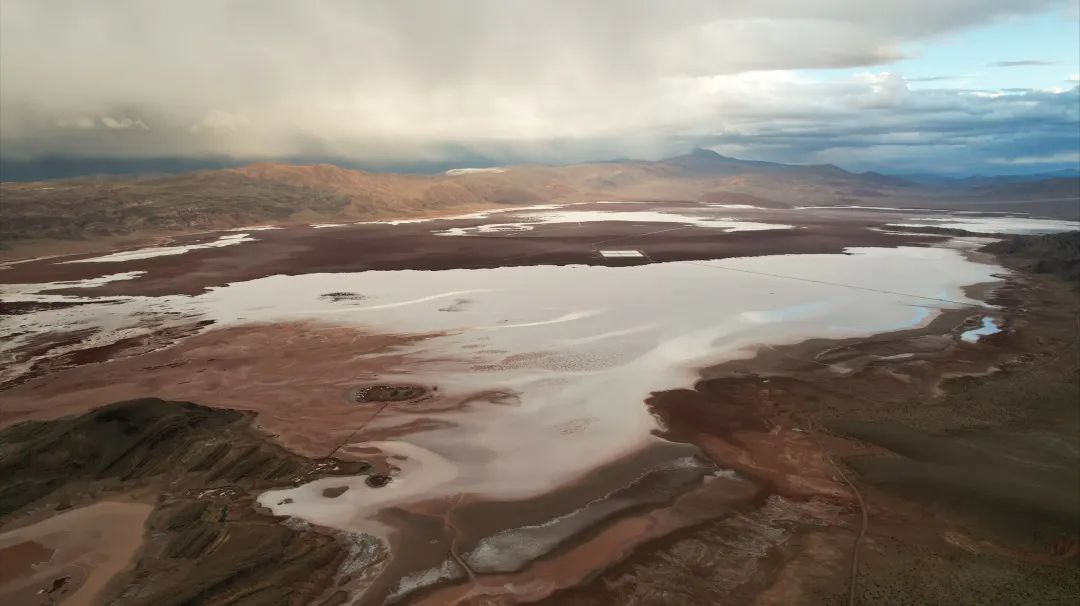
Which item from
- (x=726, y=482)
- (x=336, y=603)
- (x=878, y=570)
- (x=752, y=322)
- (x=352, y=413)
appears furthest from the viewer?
(x=752, y=322)

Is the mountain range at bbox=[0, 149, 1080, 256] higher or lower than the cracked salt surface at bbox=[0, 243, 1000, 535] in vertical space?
higher

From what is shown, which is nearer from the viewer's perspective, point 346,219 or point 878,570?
point 878,570

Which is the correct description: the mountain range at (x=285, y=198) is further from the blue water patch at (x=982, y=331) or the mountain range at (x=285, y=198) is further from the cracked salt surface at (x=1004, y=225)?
the blue water patch at (x=982, y=331)

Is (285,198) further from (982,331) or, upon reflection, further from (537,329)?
(982,331)

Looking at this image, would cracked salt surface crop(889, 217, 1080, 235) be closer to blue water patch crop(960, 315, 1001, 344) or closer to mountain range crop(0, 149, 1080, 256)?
mountain range crop(0, 149, 1080, 256)

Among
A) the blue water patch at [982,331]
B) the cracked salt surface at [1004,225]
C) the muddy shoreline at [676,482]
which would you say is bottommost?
the muddy shoreline at [676,482]

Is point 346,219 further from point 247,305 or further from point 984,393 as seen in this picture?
point 984,393

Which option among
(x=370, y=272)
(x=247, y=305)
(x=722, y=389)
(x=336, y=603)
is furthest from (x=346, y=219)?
(x=336, y=603)

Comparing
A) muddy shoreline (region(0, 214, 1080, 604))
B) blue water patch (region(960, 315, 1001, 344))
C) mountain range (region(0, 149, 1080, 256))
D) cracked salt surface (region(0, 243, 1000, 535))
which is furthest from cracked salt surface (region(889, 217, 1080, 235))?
muddy shoreline (region(0, 214, 1080, 604))

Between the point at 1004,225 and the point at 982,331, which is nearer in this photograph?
the point at 982,331

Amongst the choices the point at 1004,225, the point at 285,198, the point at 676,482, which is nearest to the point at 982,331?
the point at 676,482

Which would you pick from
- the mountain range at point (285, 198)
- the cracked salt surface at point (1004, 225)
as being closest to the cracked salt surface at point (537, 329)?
the cracked salt surface at point (1004, 225)
